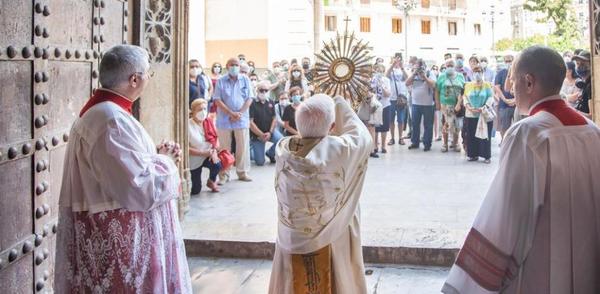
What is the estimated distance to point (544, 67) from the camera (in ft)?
8.38

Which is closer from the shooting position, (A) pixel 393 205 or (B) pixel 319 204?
(B) pixel 319 204

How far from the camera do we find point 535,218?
98.3 inches

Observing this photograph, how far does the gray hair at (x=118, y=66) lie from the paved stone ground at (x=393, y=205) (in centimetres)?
280

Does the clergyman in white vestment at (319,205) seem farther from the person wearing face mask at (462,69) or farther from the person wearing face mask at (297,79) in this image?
the person wearing face mask at (462,69)

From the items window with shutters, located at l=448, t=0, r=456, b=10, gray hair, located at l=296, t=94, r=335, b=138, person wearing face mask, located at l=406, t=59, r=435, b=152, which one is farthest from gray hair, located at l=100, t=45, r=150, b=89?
window with shutters, located at l=448, t=0, r=456, b=10

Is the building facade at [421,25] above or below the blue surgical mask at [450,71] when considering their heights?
above

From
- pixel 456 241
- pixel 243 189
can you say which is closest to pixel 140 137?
pixel 456 241

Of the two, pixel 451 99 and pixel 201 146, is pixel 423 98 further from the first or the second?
pixel 201 146

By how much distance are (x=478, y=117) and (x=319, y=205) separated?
25.7 feet

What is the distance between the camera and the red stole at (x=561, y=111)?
2.55 metres

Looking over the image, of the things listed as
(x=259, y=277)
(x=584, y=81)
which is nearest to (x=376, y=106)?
(x=584, y=81)

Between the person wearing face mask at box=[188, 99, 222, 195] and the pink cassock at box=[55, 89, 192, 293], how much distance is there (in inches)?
194

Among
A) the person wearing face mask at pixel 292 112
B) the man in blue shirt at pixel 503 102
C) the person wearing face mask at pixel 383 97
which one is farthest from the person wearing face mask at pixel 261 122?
the man in blue shirt at pixel 503 102

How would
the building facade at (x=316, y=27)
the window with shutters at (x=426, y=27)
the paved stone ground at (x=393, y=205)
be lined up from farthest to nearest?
the window with shutters at (x=426, y=27) → the building facade at (x=316, y=27) → the paved stone ground at (x=393, y=205)
